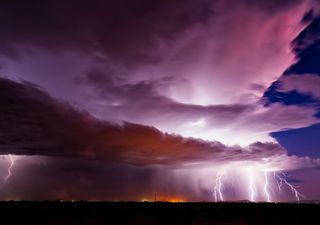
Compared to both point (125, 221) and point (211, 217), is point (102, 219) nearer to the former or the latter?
point (125, 221)

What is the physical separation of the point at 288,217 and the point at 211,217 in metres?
12.1

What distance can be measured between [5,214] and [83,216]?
11.8m

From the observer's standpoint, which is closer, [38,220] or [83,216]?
[38,220]

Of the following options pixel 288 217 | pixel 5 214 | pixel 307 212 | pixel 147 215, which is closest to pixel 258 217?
pixel 288 217

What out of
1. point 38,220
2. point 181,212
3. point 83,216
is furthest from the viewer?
point 181,212

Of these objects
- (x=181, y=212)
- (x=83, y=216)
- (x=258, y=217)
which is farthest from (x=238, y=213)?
(x=83, y=216)

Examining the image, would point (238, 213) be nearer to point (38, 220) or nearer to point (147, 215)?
point (147, 215)

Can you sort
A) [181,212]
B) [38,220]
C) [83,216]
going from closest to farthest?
[38,220]
[83,216]
[181,212]

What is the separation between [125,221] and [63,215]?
34.1 feet

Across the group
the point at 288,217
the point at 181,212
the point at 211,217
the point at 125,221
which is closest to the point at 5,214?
the point at 125,221

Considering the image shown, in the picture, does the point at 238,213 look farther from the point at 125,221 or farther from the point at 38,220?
the point at 38,220

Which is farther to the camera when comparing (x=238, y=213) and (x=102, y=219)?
(x=238, y=213)

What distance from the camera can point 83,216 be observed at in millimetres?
64625

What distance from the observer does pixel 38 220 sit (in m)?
59.7
